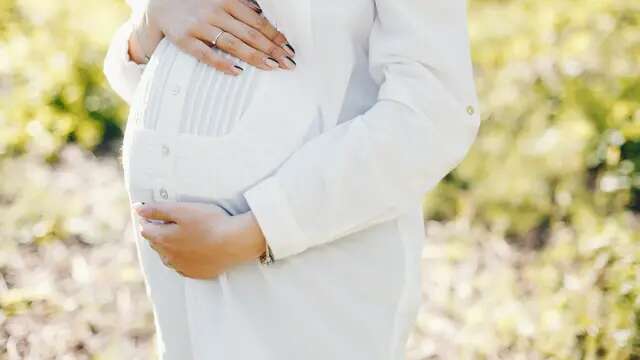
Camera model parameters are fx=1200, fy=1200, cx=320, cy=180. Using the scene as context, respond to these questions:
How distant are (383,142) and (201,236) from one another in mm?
278

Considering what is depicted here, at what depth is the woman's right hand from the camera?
1673 millimetres

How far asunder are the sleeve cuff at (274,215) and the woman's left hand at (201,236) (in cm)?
2

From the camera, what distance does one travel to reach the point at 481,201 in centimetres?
400

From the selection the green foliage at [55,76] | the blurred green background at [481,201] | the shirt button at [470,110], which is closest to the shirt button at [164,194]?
the shirt button at [470,110]

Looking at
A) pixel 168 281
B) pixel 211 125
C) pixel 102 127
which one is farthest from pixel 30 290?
pixel 211 125

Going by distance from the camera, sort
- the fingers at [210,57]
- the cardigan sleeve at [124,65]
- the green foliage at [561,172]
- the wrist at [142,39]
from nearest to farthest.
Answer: the fingers at [210,57] < the wrist at [142,39] < the cardigan sleeve at [124,65] < the green foliage at [561,172]

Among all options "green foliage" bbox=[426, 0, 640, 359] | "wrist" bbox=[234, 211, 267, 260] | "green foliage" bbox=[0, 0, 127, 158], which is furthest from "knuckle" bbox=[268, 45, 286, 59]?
"green foliage" bbox=[0, 0, 127, 158]

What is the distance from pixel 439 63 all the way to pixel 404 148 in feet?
0.40

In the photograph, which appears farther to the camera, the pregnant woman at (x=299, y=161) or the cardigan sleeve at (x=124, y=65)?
the cardigan sleeve at (x=124, y=65)

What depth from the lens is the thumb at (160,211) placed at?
165 cm

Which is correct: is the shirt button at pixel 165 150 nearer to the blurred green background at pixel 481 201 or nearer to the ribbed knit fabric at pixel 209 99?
the ribbed knit fabric at pixel 209 99

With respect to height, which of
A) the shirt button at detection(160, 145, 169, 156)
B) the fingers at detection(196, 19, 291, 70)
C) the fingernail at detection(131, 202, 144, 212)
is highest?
the fingers at detection(196, 19, 291, 70)

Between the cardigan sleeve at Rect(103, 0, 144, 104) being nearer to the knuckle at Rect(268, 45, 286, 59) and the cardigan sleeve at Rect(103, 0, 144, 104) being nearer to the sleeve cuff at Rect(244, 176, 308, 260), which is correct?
the knuckle at Rect(268, 45, 286, 59)

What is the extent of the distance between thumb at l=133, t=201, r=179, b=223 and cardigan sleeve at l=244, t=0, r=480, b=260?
114 millimetres
